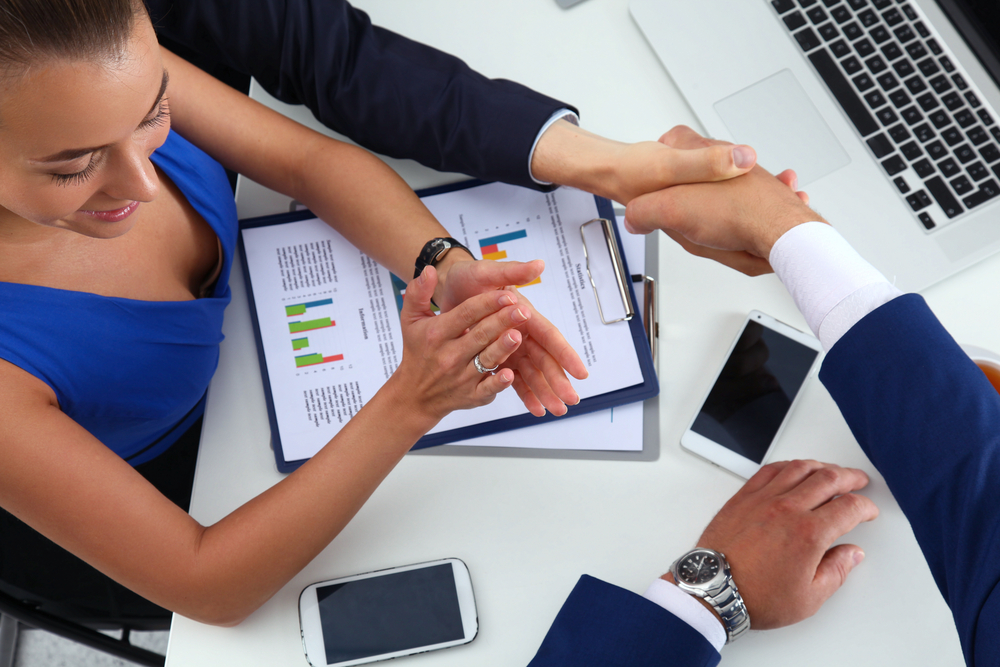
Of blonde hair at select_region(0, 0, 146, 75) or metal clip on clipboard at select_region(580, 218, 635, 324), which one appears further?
metal clip on clipboard at select_region(580, 218, 635, 324)

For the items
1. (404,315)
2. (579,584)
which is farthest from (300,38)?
(579,584)

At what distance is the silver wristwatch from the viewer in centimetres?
82

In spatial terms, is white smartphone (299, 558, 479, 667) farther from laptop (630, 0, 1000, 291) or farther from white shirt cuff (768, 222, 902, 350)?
laptop (630, 0, 1000, 291)

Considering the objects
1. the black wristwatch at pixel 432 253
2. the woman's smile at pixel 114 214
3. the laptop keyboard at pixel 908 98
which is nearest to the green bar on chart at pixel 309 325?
the black wristwatch at pixel 432 253

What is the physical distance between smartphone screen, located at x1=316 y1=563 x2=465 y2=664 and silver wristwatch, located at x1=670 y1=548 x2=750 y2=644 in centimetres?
27

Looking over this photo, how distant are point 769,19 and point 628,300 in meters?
0.47

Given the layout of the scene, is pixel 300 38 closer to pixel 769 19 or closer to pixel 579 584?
pixel 769 19

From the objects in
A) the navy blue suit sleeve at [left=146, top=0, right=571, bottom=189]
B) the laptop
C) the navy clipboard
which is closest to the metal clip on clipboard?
the navy clipboard

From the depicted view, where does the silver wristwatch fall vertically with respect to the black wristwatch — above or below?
below

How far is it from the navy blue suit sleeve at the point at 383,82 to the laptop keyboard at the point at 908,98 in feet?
1.27

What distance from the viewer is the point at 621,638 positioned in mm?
807

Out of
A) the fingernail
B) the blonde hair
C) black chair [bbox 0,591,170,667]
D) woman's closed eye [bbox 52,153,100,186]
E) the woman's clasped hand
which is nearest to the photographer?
the blonde hair

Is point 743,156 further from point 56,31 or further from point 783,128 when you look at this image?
point 56,31

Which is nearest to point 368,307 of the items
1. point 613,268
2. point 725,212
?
point 613,268
